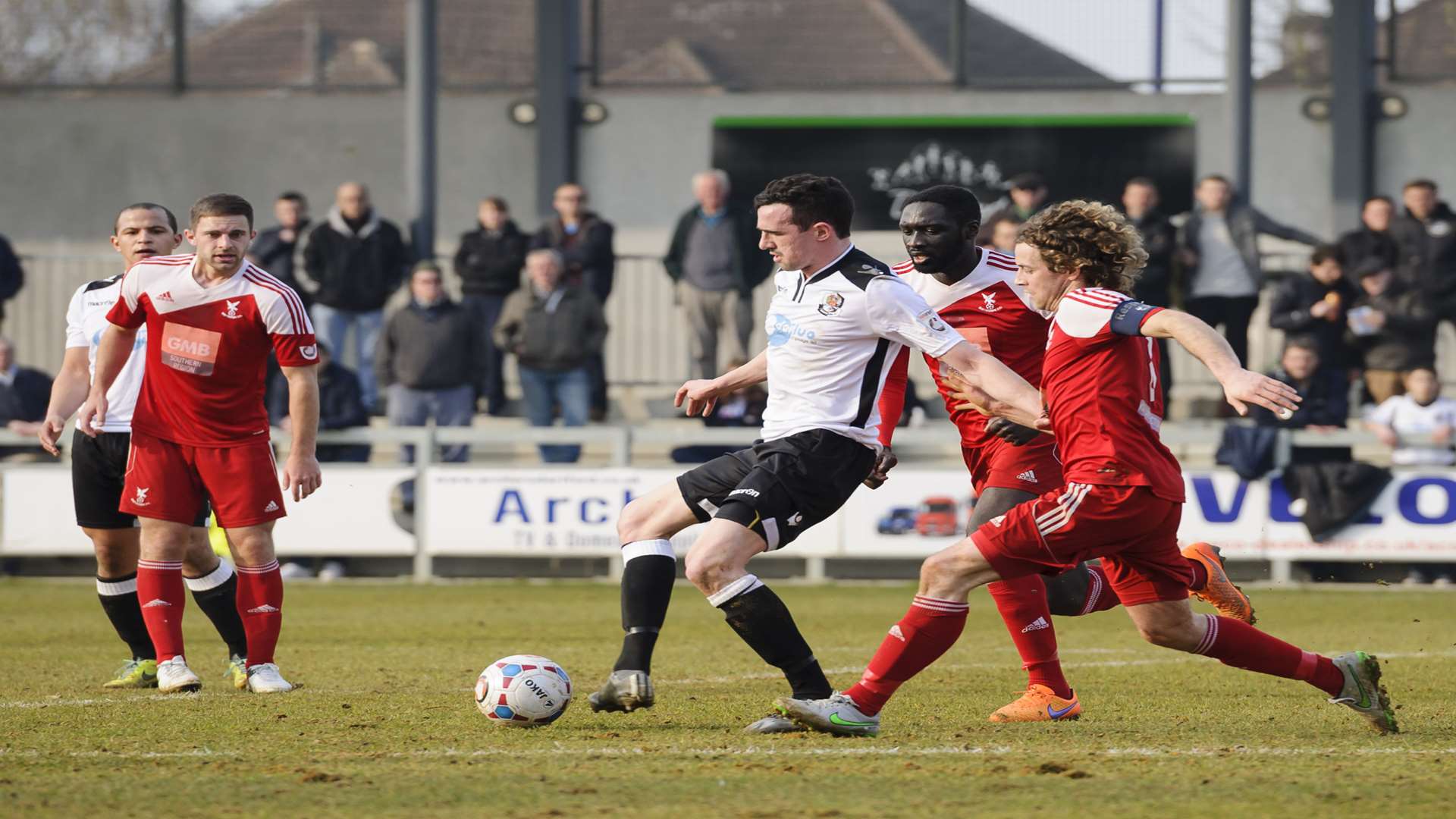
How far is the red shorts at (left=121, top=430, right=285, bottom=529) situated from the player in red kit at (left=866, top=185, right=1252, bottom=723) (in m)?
2.72

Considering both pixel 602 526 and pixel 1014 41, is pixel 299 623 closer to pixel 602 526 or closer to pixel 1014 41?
pixel 602 526

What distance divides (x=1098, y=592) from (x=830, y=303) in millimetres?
1625

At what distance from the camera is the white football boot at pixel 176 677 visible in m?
7.48

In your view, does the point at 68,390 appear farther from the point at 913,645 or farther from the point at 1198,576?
the point at 1198,576

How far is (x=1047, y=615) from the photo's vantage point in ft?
22.4

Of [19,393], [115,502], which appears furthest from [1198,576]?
[19,393]

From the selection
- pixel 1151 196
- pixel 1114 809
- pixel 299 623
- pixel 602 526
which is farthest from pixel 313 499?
pixel 1114 809

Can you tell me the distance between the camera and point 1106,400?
5.86 meters

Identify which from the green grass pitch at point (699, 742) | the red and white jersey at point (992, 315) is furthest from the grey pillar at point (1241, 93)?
the red and white jersey at point (992, 315)

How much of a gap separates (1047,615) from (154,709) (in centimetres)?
329

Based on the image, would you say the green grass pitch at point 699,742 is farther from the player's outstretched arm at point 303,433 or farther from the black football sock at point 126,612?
the player's outstretched arm at point 303,433

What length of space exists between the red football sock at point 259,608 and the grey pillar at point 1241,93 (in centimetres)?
1135

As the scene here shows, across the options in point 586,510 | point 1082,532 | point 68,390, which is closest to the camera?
point 1082,532

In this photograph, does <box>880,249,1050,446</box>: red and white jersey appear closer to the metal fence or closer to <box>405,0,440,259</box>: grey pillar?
<box>405,0,440,259</box>: grey pillar
